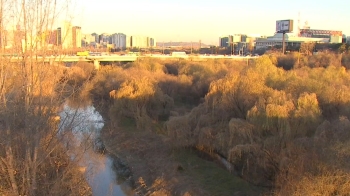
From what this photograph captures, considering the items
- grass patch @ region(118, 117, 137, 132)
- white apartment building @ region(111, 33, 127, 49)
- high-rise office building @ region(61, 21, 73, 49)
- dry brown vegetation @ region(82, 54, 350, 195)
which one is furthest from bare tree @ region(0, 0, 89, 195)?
white apartment building @ region(111, 33, 127, 49)

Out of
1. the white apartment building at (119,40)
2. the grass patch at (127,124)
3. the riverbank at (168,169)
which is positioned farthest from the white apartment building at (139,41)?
the riverbank at (168,169)

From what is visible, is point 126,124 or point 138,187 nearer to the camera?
point 138,187

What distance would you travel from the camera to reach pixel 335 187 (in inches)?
371

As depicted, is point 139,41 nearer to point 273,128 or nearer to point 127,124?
point 127,124

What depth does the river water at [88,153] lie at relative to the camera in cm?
764

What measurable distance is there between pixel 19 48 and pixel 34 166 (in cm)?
202

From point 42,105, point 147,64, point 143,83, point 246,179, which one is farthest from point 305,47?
point 42,105

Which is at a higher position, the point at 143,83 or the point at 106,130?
the point at 143,83

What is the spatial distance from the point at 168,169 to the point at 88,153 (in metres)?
5.58

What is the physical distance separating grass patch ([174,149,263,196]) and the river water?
9.03 feet

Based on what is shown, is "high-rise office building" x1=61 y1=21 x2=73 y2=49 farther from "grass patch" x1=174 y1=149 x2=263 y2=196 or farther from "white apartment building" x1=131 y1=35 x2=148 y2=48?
"white apartment building" x1=131 y1=35 x2=148 y2=48

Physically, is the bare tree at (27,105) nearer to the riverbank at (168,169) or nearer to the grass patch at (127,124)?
the riverbank at (168,169)

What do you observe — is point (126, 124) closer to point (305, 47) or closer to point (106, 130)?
point (106, 130)

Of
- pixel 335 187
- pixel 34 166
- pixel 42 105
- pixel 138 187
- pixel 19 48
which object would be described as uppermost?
pixel 19 48
